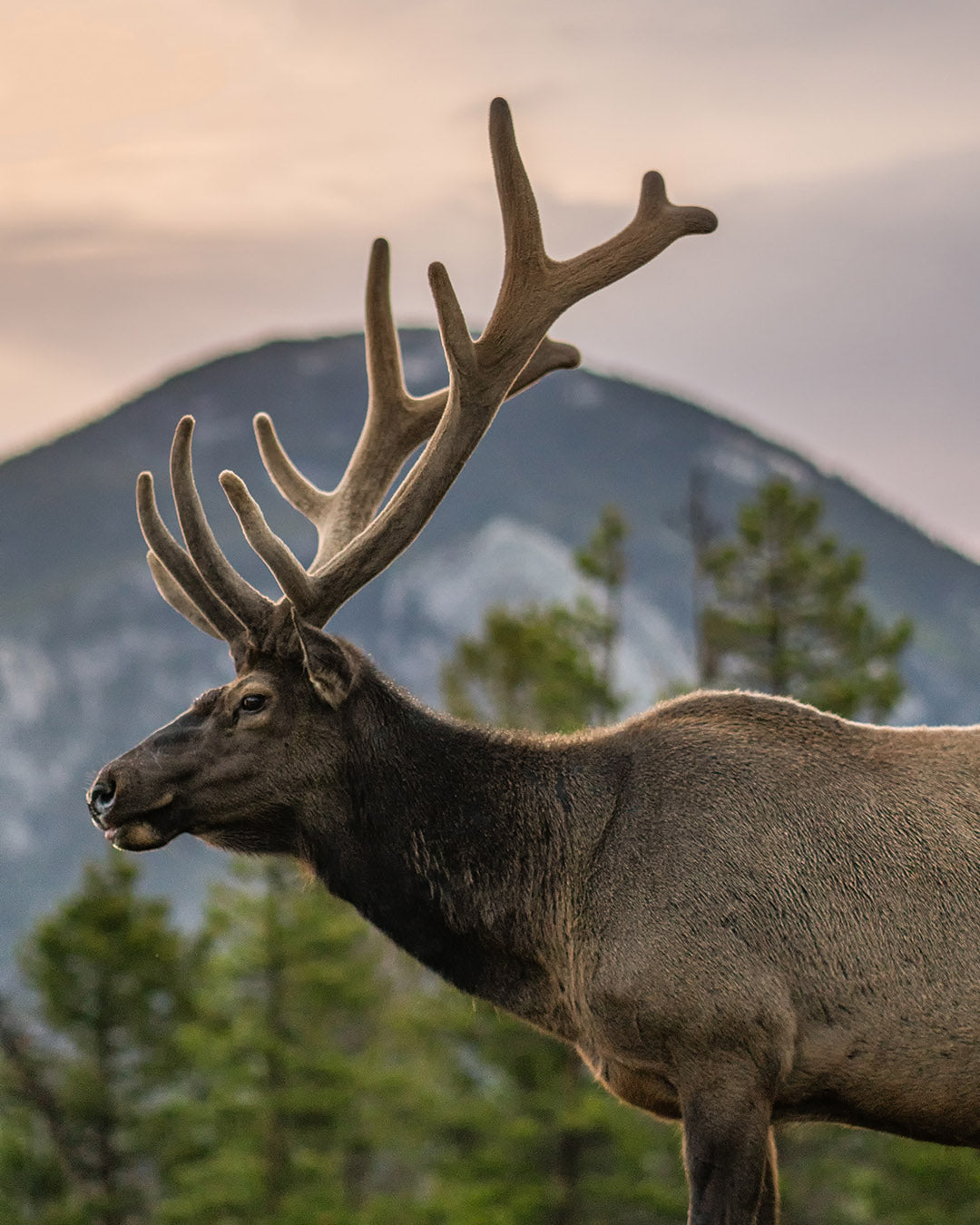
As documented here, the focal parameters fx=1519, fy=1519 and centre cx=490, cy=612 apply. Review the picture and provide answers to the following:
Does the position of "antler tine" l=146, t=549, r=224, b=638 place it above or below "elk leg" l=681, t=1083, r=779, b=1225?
→ above

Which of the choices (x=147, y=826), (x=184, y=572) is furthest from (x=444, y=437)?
(x=147, y=826)

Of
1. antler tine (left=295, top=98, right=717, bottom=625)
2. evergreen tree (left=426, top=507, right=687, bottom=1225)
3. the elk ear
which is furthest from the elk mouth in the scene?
evergreen tree (left=426, top=507, right=687, bottom=1225)

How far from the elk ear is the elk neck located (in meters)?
0.11

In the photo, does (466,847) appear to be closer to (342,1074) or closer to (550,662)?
(342,1074)

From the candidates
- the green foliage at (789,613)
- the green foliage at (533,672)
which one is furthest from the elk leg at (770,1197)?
the green foliage at (789,613)

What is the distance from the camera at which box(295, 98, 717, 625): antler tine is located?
6.96 m

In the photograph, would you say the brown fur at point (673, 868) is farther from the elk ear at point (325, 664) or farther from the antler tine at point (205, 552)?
the antler tine at point (205, 552)

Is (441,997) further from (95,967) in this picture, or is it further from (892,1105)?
(892,1105)

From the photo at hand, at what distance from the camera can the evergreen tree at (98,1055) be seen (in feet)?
98.4

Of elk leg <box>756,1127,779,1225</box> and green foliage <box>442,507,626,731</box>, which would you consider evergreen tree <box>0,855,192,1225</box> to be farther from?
elk leg <box>756,1127,779,1225</box>

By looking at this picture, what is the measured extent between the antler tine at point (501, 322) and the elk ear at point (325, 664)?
0.28 m

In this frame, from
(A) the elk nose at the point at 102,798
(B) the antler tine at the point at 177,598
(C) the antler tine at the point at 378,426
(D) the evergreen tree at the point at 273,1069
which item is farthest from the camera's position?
(D) the evergreen tree at the point at 273,1069

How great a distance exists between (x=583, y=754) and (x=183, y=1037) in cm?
2519

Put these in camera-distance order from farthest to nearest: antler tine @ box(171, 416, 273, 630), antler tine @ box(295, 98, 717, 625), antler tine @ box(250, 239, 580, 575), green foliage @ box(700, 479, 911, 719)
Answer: green foliage @ box(700, 479, 911, 719) → antler tine @ box(250, 239, 580, 575) → antler tine @ box(295, 98, 717, 625) → antler tine @ box(171, 416, 273, 630)
